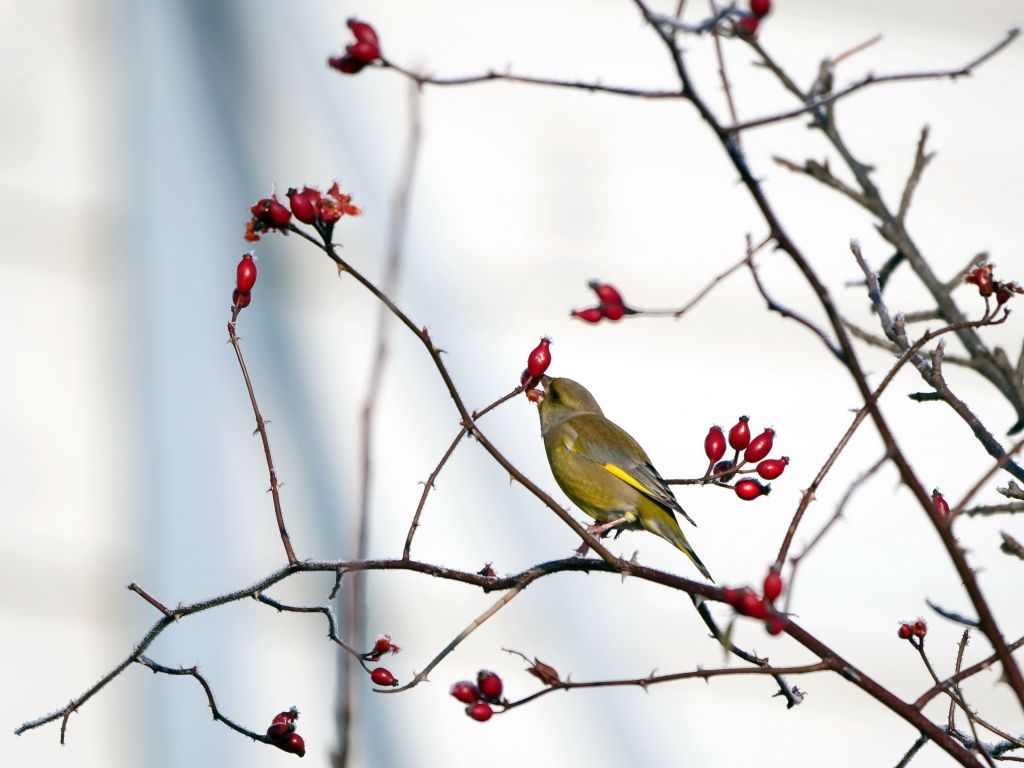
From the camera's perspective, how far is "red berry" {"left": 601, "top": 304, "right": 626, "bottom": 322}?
3.77 feet

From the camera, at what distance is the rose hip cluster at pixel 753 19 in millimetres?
1153

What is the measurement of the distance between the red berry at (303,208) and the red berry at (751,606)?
56 centimetres

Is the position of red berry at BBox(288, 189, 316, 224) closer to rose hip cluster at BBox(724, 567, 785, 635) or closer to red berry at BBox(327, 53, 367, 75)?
red berry at BBox(327, 53, 367, 75)

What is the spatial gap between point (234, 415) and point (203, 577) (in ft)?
1.50

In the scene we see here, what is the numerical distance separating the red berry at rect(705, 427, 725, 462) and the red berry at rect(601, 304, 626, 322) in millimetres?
318

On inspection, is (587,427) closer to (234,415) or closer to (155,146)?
(234,415)

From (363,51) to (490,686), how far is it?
62 cm

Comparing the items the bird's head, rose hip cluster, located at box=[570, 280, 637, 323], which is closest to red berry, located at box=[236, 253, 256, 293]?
rose hip cluster, located at box=[570, 280, 637, 323]

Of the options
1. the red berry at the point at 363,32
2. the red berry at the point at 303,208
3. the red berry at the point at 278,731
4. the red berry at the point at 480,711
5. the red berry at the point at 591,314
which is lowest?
the red berry at the point at 480,711

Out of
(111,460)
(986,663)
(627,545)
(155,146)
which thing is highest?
(155,146)

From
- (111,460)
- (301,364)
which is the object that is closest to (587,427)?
(301,364)

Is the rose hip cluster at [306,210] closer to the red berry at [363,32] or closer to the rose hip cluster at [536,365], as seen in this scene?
the red berry at [363,32]

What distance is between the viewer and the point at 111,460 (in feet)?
10.5

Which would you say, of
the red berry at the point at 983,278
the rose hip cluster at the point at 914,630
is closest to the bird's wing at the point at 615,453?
the rose hip cluster at the point at 914,630
